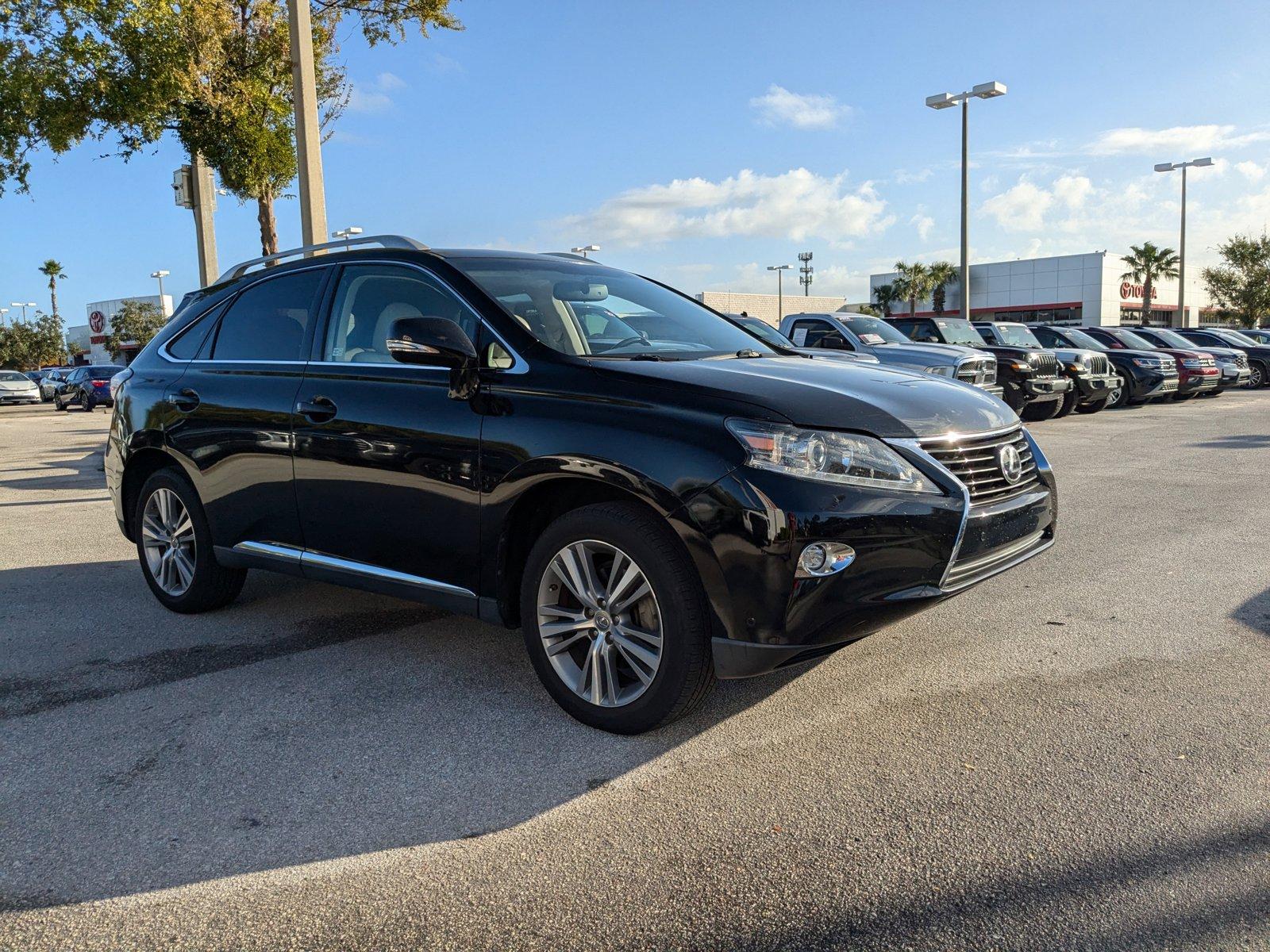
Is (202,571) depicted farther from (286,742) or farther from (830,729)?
(830,729)

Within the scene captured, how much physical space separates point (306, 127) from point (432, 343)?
249 inches

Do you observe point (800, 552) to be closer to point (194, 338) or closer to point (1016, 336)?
point (194, 338)

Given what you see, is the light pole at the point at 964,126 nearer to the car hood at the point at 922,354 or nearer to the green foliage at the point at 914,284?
the car hood at the point at 922,354

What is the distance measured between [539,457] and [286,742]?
136 cm

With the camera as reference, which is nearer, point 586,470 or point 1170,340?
point 586,470

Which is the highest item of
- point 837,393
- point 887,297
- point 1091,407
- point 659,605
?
point 887,297

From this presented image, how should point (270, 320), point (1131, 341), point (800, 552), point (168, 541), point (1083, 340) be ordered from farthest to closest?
point (1131, 341), point (1083, 340), point (168, 541), point (270, 320), point (800, 552)

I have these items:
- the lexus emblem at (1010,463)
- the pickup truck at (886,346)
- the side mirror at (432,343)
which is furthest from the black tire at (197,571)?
the pickup truck at (886,346)

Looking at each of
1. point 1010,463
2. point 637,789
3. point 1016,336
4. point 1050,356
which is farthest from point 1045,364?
point 637,789

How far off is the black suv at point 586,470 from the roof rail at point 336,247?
5cm

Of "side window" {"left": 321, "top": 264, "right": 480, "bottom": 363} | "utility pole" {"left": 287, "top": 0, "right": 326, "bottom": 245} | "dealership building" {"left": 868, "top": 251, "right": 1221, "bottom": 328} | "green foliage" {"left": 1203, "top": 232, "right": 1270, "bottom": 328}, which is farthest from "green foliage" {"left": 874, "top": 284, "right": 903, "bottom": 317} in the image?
"side window" {"left": 321, "top": 264, "right": 480, "bottom": 363}

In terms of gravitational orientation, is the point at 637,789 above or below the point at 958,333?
below

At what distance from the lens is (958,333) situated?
1719 centimetres

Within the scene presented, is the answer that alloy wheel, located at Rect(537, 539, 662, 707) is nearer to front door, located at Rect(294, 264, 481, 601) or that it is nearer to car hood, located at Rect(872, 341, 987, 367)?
front door, located at Rect(294, 264, 481, 601)
